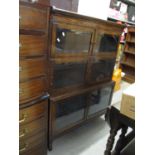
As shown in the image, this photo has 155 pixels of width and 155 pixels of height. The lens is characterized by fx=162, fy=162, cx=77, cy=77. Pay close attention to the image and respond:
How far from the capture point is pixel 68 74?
1.68m

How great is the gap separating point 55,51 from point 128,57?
3.21 m

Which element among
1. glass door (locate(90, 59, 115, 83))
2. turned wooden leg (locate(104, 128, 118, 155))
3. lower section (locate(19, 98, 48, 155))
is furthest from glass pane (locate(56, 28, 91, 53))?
turned wooden leg (locate(104, 128, 118, 155))

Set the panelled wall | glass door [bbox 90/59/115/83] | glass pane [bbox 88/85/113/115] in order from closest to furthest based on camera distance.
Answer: the panelled wall
glass door [bbox 90/59/115/83]
glass pane [bbox 88/85/113/115]

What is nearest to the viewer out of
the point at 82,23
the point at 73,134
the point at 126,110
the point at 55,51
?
the point at 126,110

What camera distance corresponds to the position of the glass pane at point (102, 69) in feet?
6.34

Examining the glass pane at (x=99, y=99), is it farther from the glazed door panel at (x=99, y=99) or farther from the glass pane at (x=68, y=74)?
the glass pane at (x=68, y=74)

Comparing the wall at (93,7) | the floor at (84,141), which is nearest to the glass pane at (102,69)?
the floor at (84,141)

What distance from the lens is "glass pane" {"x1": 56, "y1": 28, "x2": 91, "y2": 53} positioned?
1.42m

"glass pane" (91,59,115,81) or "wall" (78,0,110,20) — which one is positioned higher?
"wall" (78,0,110,20)

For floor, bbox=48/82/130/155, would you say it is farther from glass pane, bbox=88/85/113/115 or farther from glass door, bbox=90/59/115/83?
glass door, bbox=90/59/115/83
